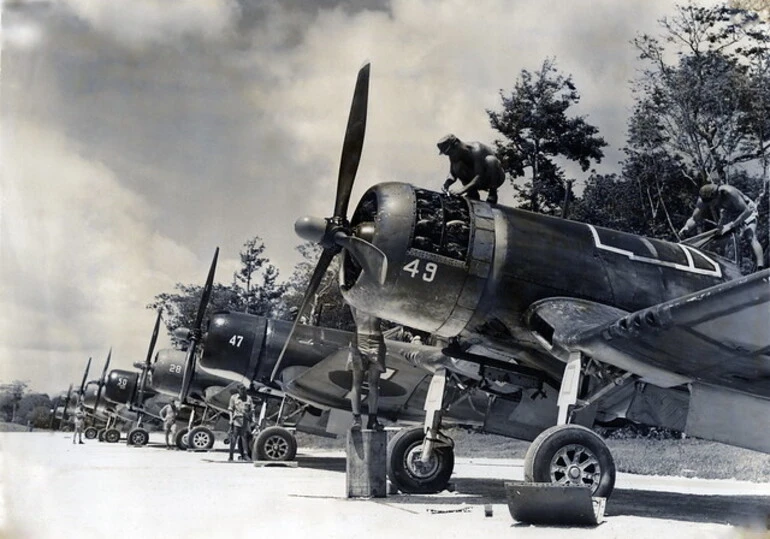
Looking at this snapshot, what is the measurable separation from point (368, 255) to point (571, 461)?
223cm

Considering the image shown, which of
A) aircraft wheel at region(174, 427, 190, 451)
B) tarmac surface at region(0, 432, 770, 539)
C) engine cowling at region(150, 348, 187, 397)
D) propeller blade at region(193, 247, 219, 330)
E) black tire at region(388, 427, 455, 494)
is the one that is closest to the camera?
tarmac surface at region(0, 432, 770, 539)

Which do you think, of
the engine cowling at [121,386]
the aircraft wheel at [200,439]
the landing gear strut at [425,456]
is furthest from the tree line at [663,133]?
the engine cowling at [121,386]

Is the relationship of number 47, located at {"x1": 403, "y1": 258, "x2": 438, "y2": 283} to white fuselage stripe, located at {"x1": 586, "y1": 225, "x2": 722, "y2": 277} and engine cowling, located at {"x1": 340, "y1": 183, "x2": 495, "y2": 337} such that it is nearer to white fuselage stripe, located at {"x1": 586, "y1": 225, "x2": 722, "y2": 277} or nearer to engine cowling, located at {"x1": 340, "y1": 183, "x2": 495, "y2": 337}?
engine cowling, located at {"x1": 340, "y1": 183, "x2": 495, "y2": 337}

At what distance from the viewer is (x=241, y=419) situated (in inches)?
609

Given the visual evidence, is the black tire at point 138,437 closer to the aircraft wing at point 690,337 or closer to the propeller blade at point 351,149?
the propeller blade at point 351,149

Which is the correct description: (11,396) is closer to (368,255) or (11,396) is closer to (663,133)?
(368,255)

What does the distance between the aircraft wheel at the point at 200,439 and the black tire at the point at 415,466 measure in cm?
1332

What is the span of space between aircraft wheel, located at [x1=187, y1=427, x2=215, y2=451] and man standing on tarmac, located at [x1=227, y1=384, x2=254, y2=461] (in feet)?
16.6

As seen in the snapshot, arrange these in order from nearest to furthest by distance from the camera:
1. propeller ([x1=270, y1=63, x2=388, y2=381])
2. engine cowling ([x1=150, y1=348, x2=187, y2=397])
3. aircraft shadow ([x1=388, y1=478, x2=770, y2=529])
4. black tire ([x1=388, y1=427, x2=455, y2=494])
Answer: aircraft shadow ([x1=388, y1=478, x2=770, y2=529]), propeller ([x1=270, y1=63, x2=388, y2=381]), black tire ([x1=388, y1=427, x2=455, y2=494]), engine cowling ([x1=150, y1=348, x2=187, y2=397])

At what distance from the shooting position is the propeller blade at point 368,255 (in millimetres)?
6223

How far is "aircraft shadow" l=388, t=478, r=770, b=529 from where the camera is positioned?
5.80 m

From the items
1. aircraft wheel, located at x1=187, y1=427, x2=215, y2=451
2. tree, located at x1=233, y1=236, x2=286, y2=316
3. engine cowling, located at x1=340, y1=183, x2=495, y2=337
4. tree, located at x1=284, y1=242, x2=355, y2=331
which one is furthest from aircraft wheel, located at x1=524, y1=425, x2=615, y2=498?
aircraft wheel, located at x1=187, y1=427, x2=215, y2=451

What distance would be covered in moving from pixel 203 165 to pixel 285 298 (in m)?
9.81

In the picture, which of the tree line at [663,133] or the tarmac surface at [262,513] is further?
the tree line at [663,133]
